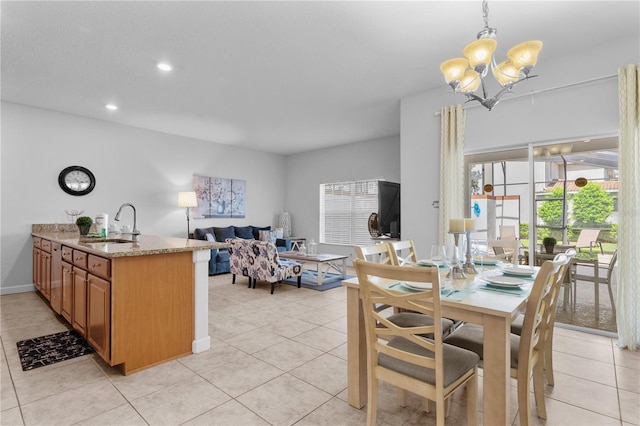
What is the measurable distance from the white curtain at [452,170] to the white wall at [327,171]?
252 cm

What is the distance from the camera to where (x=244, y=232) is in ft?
23.4

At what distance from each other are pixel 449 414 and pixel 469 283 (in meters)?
0.76

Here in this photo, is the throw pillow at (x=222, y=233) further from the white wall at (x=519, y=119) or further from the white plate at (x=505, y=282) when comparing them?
the white plate at (x=505, y=282)

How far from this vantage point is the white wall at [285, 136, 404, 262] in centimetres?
672

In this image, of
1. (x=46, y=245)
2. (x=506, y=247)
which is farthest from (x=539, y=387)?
(x=46, y=245)

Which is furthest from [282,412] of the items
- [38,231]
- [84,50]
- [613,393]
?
[38,231]

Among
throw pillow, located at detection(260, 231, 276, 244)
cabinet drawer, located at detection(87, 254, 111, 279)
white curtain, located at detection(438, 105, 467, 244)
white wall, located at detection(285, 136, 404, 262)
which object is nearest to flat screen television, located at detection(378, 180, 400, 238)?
white curtain, located at detection(438, 105, 467, 244)

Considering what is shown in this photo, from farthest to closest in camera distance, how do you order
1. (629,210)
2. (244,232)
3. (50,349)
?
(244,232) < (629,210) < (50,349)

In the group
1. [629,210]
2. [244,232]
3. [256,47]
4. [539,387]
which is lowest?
[539,387]

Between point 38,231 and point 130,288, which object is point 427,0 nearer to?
point 130,288

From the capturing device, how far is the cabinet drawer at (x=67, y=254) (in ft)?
9.82

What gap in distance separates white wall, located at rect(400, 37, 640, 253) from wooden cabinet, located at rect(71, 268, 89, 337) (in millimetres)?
3584

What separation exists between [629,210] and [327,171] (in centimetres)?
554

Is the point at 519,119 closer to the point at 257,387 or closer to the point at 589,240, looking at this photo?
the point at 589,240
